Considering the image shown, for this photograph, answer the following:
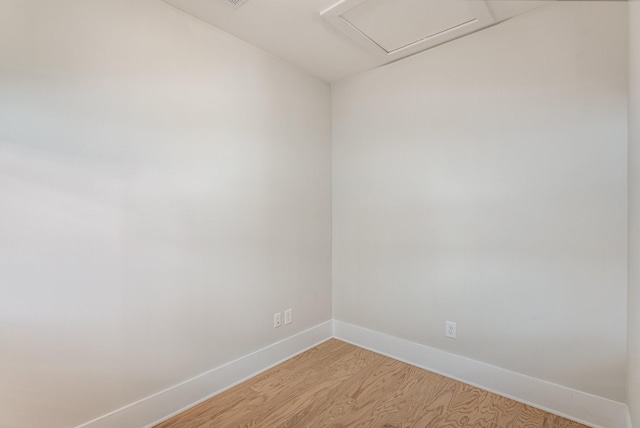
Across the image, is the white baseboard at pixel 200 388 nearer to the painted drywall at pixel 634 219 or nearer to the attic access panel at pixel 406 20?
the painted drywall at pixel 634 219

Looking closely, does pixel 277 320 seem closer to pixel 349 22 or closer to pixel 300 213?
pixel 300 213

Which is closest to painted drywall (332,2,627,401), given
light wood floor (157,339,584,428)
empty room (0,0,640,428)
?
empty room (0,0,640,428)

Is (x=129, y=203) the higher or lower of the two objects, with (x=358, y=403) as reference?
higher

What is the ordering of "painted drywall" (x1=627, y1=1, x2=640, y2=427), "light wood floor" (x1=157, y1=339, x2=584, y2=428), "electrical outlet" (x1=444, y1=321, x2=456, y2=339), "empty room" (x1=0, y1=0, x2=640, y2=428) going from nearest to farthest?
"painted drywall" (x1=627, y1=1, x2=640, y2=427) < "empty room" (x1=0, y1=0, x2=640, y2=428) < "light wood floor" (x1=157, y1=339, x2=584, y2=428) < "electrical outlet" (x1=444, y1=321, x2=456, y2=339)

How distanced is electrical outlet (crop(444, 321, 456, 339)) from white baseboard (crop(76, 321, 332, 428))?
3.51ft

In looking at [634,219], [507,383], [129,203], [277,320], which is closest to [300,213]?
[277,320]

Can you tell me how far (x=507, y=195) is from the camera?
1.77m

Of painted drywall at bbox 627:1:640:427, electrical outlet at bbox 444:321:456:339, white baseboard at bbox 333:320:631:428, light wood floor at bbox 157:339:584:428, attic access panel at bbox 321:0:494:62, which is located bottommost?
light wood floor at bbox 157:339:584:428

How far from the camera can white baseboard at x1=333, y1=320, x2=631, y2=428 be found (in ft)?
5.03

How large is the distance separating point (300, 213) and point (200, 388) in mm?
1361

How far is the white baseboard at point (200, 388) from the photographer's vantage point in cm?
151

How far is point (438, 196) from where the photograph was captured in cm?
206

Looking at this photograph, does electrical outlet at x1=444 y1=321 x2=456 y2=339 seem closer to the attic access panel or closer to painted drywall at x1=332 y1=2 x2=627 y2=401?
painted drywall at x1=332 y1=2 x2=627 y2=401

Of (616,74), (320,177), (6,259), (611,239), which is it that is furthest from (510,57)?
(6,259)
